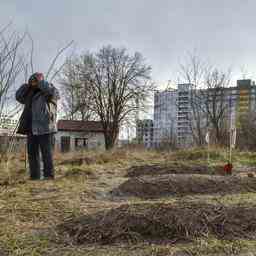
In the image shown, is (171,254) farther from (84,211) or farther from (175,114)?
(175,114)

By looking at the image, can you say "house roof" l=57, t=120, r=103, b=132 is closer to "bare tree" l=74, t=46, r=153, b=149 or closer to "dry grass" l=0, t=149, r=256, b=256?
"bare tree" l=74, t=46, r=153, b=149

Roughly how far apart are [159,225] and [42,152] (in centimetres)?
280

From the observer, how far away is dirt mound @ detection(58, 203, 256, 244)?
2.21 m

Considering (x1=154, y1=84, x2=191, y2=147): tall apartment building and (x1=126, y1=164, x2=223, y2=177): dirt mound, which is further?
(x1=154, y1=84, x2=191, y2=147): tall apartment building

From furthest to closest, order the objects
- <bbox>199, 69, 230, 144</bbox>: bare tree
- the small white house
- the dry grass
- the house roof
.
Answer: the small white house, the house roof, <bbox>199, 69, 230, 144</bbox>: bare tree, the dry grass

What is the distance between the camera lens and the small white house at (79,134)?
141 ft

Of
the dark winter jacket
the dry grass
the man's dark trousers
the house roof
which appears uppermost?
the house roof

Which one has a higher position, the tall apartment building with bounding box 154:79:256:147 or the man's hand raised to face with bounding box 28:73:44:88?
the tall apartment building with bounding box 154:79:256:147

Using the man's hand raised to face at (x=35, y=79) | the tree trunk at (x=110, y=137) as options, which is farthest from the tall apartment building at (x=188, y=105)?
the man's hand raised to face at (x=35, y=79)

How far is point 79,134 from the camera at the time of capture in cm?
4594

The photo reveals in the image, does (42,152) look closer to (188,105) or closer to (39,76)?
(39,76)

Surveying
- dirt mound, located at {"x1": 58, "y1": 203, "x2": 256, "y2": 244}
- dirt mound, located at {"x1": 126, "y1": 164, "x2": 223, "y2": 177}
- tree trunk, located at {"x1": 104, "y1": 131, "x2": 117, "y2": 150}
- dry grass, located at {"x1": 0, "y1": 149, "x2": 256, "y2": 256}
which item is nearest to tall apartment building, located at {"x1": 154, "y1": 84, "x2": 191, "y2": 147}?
tree trunk, located at {"x1": 104, "y1": 131, "x2": 117, "y2": 150}

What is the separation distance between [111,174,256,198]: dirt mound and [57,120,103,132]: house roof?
121 ft


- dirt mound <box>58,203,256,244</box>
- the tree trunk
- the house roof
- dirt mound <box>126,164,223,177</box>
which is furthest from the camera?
the house roof
